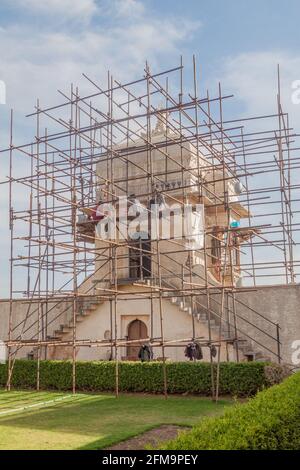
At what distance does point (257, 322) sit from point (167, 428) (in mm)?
8633

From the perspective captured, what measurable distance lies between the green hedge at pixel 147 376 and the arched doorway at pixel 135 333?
13.4ft

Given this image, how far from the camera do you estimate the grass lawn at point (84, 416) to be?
341 inches

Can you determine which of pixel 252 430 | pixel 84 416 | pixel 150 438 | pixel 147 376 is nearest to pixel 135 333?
pixel 147 376

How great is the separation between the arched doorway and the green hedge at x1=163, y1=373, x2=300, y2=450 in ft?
43.3

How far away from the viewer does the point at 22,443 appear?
841 cm

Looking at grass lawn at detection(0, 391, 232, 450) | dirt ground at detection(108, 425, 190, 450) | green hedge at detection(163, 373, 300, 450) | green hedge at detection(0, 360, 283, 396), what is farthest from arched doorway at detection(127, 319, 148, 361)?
green hedge at detection(163, 373, 300, 450)

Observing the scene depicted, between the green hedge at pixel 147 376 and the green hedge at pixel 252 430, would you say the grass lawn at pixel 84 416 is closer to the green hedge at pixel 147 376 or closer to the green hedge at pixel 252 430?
the green hedge at pixel 147 376

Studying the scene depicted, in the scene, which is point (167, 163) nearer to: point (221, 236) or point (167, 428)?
point (221, 236)

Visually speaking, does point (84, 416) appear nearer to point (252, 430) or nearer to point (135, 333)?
point (252, 430)

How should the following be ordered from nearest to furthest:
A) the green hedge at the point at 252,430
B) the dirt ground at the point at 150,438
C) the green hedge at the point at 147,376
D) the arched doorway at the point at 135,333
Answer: the green hedge at the point at 252,430 → the dirt ground at the point at 150,438 → the green hedge at the point at 147,376 → the arched doorway at the point at 135,333

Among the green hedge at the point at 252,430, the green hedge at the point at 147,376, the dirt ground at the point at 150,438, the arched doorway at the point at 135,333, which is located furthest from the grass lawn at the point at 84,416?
the arched doorway at the point at 135,333

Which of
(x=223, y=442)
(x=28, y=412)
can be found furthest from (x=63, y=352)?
(x=223, y=442)

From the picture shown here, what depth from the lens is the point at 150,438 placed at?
28.9ft

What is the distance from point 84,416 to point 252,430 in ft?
21.3
